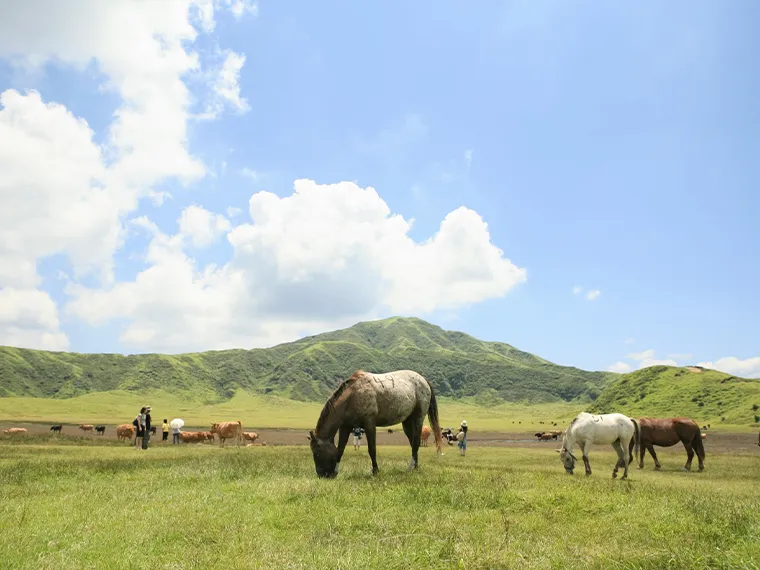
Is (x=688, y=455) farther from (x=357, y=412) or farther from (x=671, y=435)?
(x=357, y=412)

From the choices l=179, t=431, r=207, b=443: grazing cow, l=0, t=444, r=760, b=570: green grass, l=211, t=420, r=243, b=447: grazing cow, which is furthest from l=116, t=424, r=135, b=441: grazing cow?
l=0, t=444, r=760, b=570: green grass

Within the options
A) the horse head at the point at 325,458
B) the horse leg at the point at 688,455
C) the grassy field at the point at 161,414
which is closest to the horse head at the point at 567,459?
the horse leg at the point at 688,455

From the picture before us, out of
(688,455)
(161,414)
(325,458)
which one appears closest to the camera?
(325,458)

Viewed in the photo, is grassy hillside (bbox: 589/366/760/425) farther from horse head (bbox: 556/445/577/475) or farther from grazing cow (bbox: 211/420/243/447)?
grazing cow (bbox: 211/420/243/447)

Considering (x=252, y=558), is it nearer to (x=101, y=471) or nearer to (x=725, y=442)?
(x=101, y=471)

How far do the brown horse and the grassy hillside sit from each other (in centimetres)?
6173

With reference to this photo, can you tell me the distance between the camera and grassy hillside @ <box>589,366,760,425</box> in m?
81.5

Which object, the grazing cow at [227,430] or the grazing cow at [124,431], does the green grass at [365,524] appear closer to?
the grazing cow at [227,430]

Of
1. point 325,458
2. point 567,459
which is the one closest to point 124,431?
point 325,458

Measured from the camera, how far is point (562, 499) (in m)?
10.9

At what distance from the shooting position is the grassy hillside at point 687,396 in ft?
267

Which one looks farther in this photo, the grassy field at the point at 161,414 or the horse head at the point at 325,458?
the grassy field at the point at 161,414

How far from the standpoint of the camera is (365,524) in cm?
861

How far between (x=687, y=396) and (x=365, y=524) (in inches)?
4231
